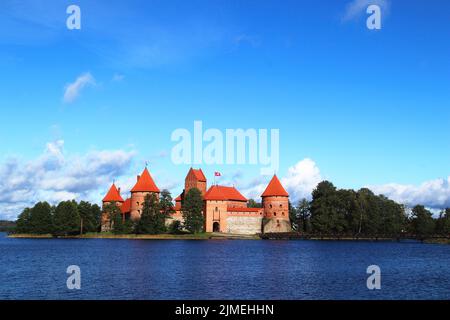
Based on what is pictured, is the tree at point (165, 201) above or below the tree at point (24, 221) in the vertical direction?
above

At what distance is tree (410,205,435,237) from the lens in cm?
7756

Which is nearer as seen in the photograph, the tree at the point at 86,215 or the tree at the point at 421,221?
the tree at the point at 86,215

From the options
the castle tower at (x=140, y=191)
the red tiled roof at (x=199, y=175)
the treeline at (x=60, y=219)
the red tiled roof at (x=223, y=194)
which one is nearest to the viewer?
the treeline at (x=60, y=219)

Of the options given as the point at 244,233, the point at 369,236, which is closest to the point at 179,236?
the point at 244,233

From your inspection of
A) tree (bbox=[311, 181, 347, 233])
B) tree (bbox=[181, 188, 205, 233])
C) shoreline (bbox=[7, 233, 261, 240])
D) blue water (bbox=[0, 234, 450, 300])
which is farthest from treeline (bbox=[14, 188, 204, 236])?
blue water (bbox=[0, 234, 450, 300])

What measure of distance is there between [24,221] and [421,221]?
64.7 m

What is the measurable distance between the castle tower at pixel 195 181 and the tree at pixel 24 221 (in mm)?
25425

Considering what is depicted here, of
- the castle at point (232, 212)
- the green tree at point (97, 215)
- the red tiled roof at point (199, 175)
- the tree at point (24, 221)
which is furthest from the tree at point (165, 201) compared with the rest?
→ the tree at point (24, 221)

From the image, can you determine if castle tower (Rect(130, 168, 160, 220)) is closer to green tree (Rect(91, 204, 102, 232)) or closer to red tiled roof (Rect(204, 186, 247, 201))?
red tiled roof (Rect(204, 186, 247, 201))

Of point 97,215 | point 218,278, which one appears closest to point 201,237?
point 97,215

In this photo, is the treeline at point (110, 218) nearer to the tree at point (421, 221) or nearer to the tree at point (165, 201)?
the tree at point (165, 201)

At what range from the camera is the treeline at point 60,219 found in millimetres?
70562

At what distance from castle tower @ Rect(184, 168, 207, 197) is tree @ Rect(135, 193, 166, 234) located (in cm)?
1534
